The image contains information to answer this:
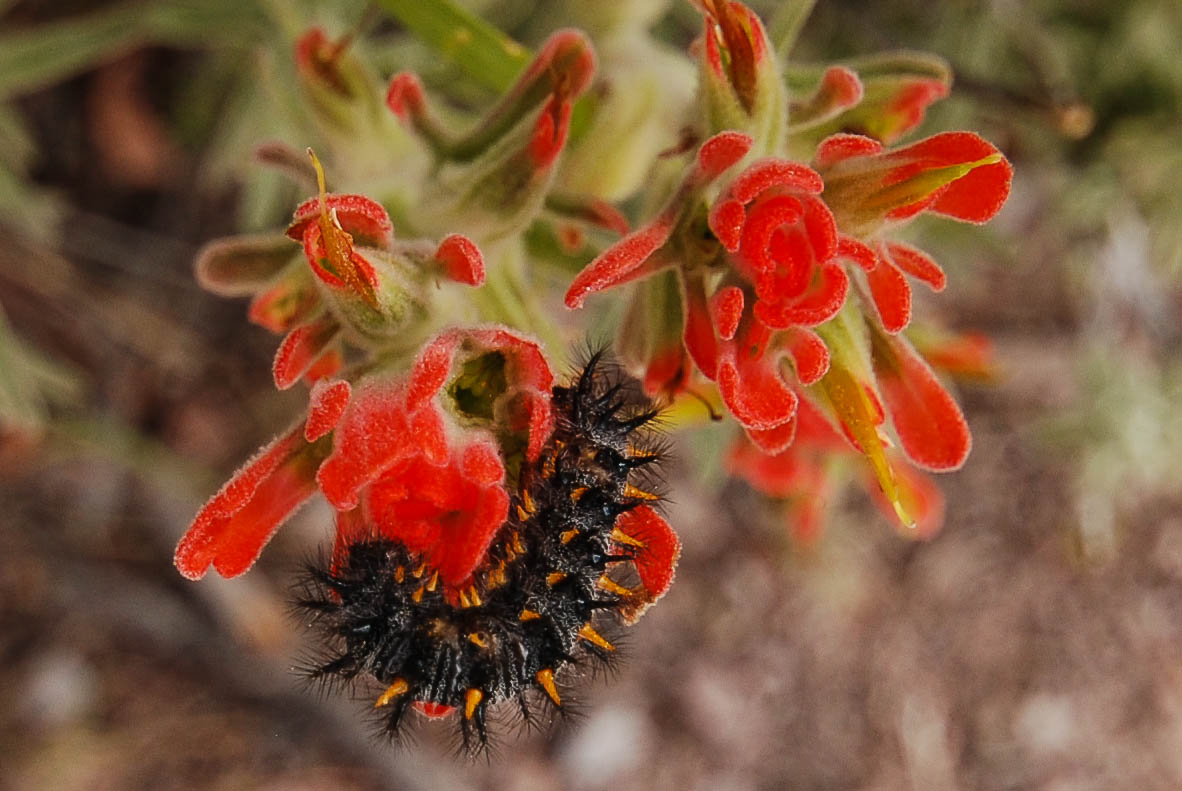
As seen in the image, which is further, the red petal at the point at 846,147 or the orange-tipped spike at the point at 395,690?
the red petal at the point at 846,147

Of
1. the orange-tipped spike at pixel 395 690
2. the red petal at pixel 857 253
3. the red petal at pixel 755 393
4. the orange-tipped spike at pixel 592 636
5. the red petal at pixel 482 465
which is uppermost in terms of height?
the red petal at pixel 857 253

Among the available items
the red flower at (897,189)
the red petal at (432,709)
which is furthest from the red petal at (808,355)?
the red petal at (432,709)

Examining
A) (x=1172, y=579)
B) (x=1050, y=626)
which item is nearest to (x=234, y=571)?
(x=1050, y=626)

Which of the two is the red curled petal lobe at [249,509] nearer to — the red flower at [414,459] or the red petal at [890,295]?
the red flower at [414,459]

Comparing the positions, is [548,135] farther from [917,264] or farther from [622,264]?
[917,264]

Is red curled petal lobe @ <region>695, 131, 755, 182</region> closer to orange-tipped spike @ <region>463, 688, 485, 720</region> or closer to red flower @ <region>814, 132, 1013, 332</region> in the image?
red flower @ <region>814, 132, 1013, 332</region>

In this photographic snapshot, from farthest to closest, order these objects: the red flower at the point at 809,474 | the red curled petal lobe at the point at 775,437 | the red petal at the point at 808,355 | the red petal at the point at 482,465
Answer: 1. the red flower at the point at 809,474
2. the red curled petal lobe at the point at 775,437
3. the red petal at the point at 808,355
4. the red petal at the point at 482,465
